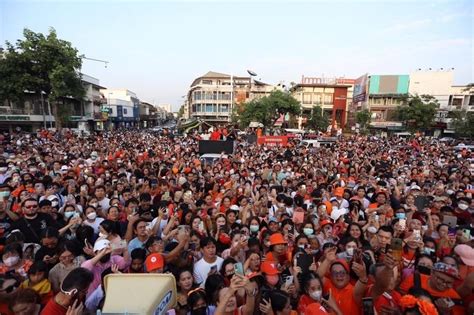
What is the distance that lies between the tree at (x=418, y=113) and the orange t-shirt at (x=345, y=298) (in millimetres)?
39087

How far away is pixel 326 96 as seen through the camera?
52406 mm

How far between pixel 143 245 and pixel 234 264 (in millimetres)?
1322

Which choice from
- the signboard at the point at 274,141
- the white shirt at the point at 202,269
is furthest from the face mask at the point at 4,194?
the signboard at the point at 274,141

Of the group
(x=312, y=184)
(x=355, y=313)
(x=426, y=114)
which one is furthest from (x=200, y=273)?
(x=426, y=114)

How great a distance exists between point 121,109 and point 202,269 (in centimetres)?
5947

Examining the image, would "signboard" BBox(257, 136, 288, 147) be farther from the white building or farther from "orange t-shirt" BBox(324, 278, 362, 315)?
the white building

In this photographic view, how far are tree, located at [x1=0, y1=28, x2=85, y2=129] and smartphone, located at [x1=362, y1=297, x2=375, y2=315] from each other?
93.6ft

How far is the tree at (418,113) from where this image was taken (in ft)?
114

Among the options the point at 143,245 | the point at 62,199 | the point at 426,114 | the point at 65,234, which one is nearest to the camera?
the point at 143,245

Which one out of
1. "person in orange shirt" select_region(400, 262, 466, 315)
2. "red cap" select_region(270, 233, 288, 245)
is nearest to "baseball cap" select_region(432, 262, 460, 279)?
"person in orange shirt" select_region(400, 262, 466, 315)

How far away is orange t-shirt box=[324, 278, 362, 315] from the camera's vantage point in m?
2.66

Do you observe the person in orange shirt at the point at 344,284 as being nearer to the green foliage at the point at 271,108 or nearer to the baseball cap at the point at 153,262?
the baseball cap at the point at 153,262

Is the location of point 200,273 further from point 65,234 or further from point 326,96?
point 326,96

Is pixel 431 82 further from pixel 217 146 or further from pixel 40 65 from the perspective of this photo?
pixel 40 65
